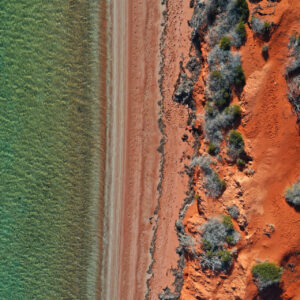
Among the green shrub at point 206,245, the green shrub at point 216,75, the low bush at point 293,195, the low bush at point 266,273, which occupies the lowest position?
the low bush at point 266,273

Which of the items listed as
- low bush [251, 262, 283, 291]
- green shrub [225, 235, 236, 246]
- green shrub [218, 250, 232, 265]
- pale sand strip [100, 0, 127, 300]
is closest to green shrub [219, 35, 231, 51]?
pale sand strip [100, 0, 127, 300]

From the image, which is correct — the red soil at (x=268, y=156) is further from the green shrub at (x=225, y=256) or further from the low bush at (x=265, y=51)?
the green shrub at (x=225, y=256)

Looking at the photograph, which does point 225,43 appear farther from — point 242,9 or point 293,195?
point 293,195

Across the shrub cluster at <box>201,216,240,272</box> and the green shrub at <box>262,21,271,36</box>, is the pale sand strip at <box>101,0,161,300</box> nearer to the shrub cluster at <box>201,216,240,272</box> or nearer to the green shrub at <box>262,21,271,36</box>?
the shrub cluster at <box>201,216,240,272</box>

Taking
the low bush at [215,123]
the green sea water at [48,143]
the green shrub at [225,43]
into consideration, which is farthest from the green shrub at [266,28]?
the green sea water at [48,143]

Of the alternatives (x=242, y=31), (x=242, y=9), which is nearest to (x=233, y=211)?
(x=242, y=31)

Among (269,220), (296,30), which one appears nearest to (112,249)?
(269,220)
